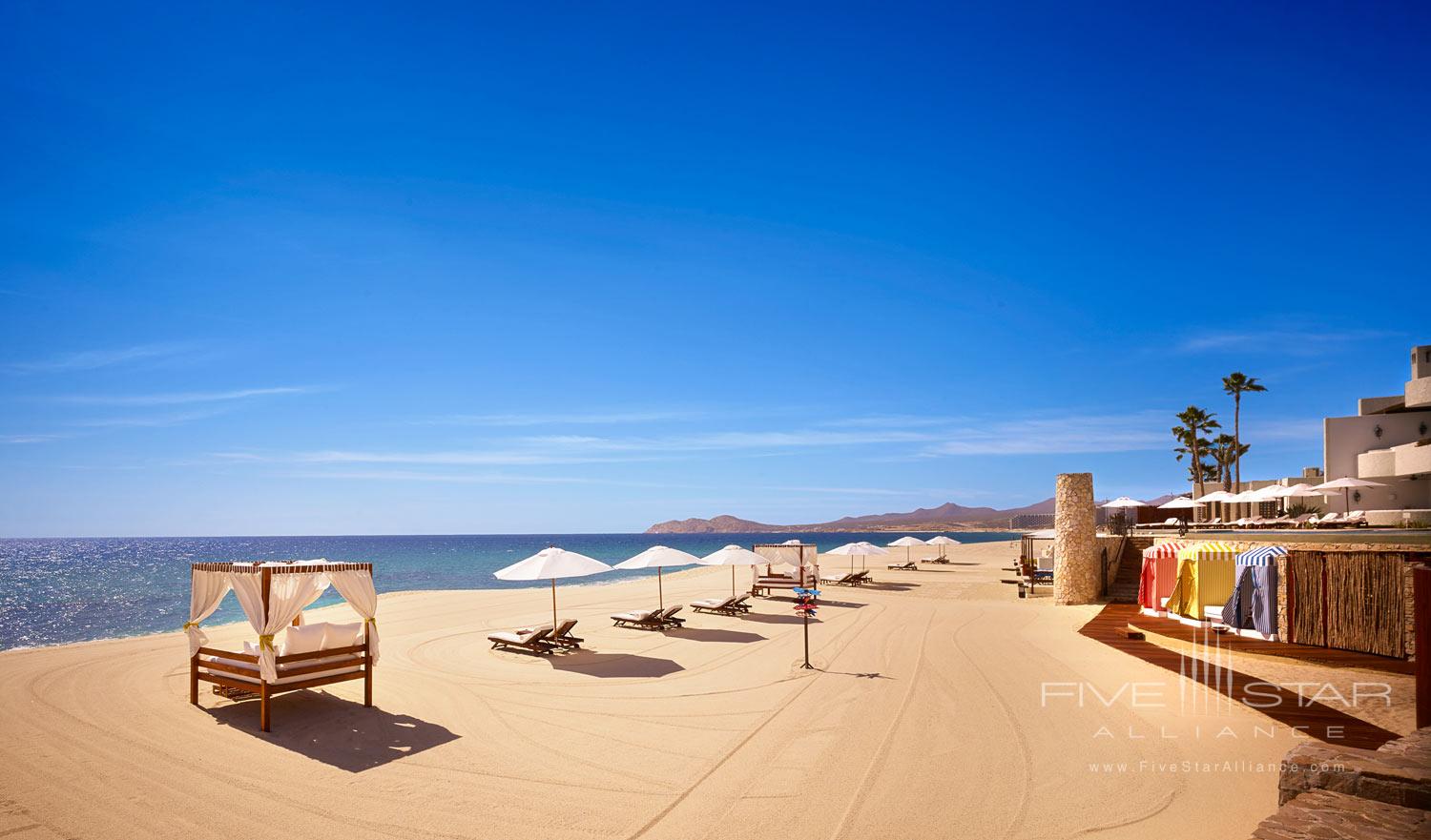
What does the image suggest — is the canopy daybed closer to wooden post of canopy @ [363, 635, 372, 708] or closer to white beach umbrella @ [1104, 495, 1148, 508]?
wooden post of canopy @ [363, 635, 372, 708]

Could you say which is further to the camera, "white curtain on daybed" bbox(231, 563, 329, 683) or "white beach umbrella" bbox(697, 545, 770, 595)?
"white beach umbrella" bbox(697, 545, 770, 595)

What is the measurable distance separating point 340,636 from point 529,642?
4.00 m

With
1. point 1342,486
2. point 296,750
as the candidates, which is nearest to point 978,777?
point 296,750

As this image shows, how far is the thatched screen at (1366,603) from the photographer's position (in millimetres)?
10648

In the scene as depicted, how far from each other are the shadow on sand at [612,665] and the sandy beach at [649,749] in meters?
0.08

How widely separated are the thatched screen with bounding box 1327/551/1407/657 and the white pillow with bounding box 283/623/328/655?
1462cm

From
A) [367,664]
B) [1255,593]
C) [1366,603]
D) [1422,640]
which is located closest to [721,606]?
[367,664]

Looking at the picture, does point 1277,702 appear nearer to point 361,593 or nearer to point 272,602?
point 361,593

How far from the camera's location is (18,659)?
40.8 ft

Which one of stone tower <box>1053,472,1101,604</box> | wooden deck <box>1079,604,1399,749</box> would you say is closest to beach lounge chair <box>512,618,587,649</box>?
wooden deck <box>1079,604,1399,749</box>

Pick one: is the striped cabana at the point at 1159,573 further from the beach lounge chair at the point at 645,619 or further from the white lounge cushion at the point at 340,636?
the white lounge cushion at the point at 340,636

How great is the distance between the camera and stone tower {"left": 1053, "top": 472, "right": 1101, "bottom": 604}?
20297 mm

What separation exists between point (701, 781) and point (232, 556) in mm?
102243

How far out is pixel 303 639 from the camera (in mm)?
8984
